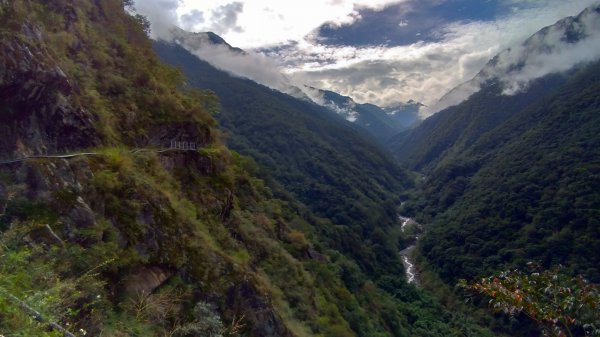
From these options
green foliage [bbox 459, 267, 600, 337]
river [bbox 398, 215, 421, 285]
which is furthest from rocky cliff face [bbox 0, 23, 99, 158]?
river [bbox 398, 215, 421, 285]

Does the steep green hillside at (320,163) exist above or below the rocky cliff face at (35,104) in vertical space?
below

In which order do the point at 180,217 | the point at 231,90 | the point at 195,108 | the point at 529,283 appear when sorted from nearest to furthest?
the point at 529,283, the point at 180,217, the point at 195,108, the point at 231,90

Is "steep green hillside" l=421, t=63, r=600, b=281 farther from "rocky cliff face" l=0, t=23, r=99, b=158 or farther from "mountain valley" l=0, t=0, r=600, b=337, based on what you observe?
"rocky cliff face" l=0, t=23, r=99, b=158

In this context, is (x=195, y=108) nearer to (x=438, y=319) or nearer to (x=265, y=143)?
(x=438, y=319)

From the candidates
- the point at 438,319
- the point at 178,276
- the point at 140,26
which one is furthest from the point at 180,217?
the point at 438,319

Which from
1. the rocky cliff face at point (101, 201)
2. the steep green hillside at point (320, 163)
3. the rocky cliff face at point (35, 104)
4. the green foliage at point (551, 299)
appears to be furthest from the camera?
the steep green hillside at point (320, 163)

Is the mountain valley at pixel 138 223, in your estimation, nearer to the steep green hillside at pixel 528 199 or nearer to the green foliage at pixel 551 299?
the green foliage at pixel 551 299

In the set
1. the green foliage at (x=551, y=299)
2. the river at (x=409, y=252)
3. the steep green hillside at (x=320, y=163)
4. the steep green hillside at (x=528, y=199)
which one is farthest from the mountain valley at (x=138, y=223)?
the steep green hillside at (x=320, y=163)
